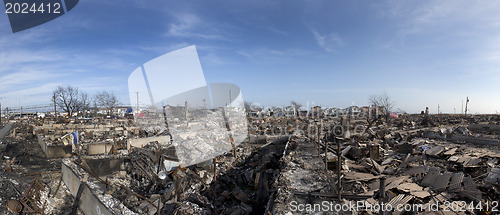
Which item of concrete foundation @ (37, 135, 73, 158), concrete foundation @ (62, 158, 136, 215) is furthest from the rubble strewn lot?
concrete foundation @ (37, 135, 73, 158)

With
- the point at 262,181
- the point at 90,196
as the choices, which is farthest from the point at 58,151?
the point at 262,181

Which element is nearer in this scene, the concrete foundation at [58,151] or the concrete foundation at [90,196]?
the concrete foundation at [90,196]

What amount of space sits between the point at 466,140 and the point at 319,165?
11.1m

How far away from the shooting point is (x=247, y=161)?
12.0 metres

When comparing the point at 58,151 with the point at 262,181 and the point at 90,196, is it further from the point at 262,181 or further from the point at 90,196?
the point at 262,181

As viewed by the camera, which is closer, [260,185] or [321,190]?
[321,190]

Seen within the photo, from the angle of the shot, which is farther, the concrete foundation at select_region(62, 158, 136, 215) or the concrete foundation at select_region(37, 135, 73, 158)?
the concrete foundation at select_region(37, 135, 73, 158)

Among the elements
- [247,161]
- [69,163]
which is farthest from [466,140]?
[69,163]

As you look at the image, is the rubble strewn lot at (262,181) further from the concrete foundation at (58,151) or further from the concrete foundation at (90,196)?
the concrete foundation at (58,151)

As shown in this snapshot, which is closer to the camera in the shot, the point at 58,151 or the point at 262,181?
the point at 262,181

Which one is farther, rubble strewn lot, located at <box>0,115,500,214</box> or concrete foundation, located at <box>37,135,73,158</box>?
concrete foundation, located at <box>37,135,73,158</box>

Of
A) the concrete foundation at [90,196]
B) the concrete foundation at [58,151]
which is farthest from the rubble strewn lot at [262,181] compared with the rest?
the concrete foundation at [58,151]

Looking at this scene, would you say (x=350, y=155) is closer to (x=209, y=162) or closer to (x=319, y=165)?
(x=319, y=165)

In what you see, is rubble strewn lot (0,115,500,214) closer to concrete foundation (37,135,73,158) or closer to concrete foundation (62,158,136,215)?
concrete foundation (62,158,136,215)
